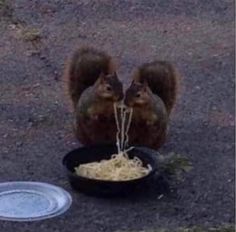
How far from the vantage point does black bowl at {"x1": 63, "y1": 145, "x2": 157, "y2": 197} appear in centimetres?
465

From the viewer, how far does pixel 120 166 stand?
4.76 meters

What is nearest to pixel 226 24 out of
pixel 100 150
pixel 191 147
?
pixel 191 147

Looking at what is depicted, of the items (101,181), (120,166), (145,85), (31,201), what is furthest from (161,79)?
(31,201)

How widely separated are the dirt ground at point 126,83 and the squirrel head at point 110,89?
0.40 meters

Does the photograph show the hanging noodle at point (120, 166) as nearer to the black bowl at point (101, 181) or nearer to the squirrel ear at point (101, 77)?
the black bowl at point (101, 181)

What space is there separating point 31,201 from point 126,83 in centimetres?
174

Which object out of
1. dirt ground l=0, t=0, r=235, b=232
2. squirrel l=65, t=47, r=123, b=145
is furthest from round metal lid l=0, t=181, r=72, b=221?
squirrel l=65, t=47, r=123, b=145

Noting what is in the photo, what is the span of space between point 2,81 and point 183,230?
248cm

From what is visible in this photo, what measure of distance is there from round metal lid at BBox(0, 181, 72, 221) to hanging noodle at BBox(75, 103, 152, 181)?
0.47 ft

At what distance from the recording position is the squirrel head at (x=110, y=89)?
4910 mm

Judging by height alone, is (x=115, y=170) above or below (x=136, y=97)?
below

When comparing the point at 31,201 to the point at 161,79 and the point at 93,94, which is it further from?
the point at 161,79

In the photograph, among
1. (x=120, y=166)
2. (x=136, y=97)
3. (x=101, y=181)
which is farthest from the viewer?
(x=136, y=97)

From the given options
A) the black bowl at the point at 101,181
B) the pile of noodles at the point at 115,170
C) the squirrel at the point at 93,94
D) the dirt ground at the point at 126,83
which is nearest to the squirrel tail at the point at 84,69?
the squirrel at the point at 93,94
